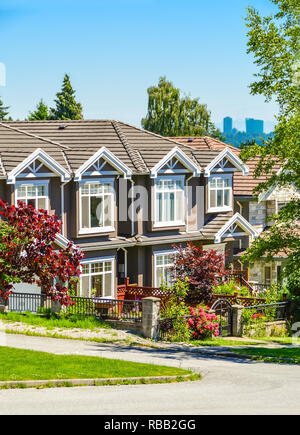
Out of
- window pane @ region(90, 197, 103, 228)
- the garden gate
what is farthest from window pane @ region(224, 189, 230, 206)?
the garden gate

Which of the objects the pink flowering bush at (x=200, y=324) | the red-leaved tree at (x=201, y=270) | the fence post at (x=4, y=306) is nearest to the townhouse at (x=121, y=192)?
the red-leaved tree at (x=201, y=270)

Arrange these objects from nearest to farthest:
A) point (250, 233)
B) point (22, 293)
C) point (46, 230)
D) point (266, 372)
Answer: point (266, 372), point (46, 230), point (22, 293), point (250, 233)

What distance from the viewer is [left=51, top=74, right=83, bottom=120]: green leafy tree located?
8938 centimetres

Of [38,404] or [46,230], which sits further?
[46,230]

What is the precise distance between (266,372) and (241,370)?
0.74 meters

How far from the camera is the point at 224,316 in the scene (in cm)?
3139

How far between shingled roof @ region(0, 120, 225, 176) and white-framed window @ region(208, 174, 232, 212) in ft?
4.32

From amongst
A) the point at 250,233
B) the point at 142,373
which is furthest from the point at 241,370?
the point at 250,233

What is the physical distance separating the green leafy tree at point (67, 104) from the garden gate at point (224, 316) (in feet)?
198

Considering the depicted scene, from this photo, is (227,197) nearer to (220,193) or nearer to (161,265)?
(220,193)

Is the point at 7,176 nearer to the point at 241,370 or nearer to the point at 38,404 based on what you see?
the point at 241,370

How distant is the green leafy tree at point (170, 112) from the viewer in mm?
82375

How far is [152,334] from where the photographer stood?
27.3m

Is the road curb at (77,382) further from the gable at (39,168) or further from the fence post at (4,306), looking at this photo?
the gable at (39,168)
